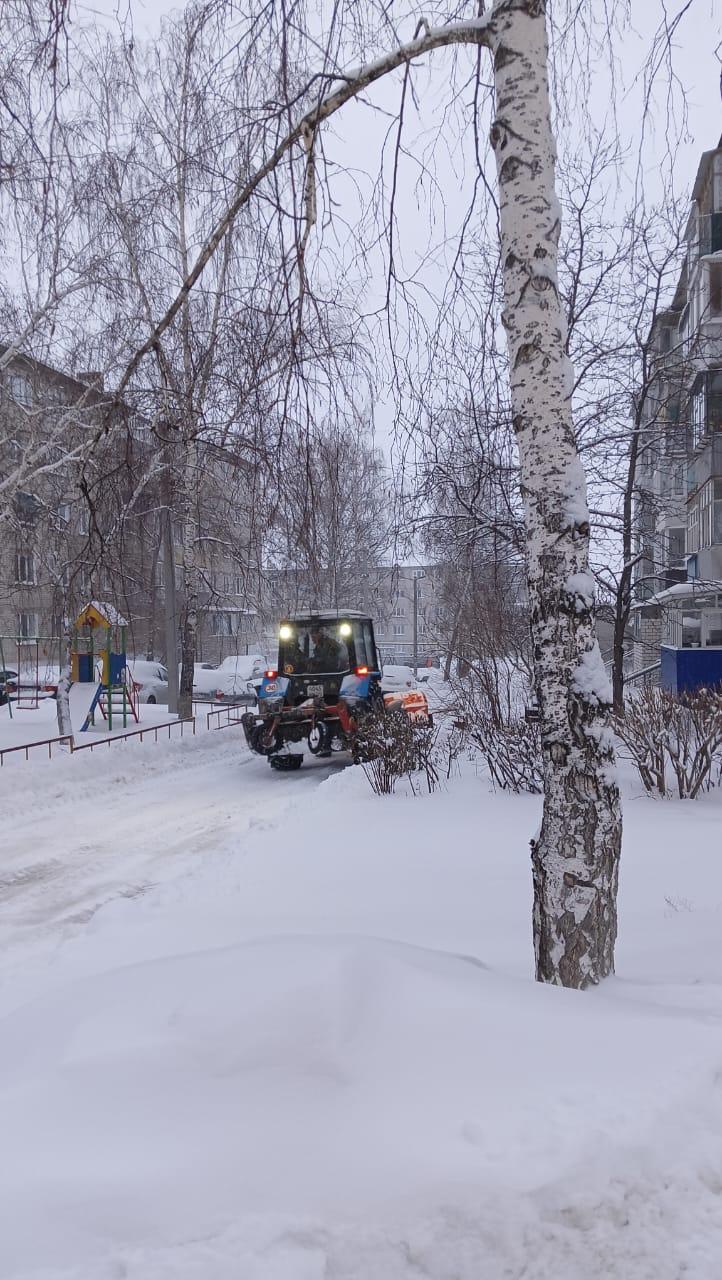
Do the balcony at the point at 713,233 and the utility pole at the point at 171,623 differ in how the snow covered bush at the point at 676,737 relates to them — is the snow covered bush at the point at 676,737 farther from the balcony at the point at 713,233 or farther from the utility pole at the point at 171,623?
the balcony at the point at 713,233

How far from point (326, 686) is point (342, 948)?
11.4 m

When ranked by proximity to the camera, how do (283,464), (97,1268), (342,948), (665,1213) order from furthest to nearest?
(283,464) < (342,948) < (665,1213) < (97,1268)

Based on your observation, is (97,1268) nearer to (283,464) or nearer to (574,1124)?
(574,1124)

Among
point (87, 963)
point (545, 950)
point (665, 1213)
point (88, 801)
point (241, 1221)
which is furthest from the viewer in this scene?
point (88, 801)

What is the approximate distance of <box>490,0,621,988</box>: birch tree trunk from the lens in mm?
3186

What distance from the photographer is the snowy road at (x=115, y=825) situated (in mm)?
Result: 6289

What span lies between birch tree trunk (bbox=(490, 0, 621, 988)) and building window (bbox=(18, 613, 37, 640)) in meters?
29.1

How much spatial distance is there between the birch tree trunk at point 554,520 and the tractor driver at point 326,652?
11.4 m

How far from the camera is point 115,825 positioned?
30.5ft

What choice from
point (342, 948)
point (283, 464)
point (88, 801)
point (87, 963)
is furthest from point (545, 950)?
point (88, 801)

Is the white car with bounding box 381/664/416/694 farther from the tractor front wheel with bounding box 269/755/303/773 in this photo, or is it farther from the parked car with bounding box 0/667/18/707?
the parked car with bounding box 0/667/18/707

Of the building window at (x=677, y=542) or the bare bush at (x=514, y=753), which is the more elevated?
the building window at (x=677, y=542)

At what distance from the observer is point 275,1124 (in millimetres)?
2264

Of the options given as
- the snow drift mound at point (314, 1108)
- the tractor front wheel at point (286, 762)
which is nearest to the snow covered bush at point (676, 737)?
the snow drift mound at point (314, 1108)
